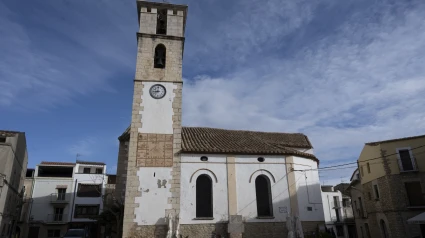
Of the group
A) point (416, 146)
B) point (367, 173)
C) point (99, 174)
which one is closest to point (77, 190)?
point (99, 174)

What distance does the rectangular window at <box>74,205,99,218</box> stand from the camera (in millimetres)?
35344

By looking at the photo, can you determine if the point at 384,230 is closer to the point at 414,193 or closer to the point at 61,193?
the point at 414,193

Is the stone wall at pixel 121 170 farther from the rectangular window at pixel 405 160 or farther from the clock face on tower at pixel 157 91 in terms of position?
the rectangular window at pixel 405 160

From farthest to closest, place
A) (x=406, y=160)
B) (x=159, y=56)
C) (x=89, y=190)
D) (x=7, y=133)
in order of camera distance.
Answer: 1. (x=89, y=190)
2. (x=406, y=160)
3. (x=7, y=133)
4. (x=159, y=56)

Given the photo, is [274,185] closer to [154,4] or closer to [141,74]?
[141,74]

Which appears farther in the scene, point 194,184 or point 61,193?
point 61,193

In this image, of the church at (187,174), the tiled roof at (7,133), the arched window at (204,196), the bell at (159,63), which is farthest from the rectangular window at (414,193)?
the tiled roof at (7,133)

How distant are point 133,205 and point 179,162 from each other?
3.30 meters

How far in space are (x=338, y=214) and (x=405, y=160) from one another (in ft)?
84.3

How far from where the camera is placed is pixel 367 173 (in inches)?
1017

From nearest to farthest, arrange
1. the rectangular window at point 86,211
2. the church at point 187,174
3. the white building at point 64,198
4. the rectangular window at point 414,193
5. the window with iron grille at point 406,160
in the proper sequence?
1. the church at point 187,174
2. the rectangular window at point 414,193
3. the window with iron grille at point 406,160
4. the white building at point 64,198
5. the rectangular window at point 86,211

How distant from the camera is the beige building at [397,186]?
21.3 meters

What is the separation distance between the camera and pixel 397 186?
22000 millimetres

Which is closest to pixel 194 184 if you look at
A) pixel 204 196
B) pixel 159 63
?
pixel 204 196
